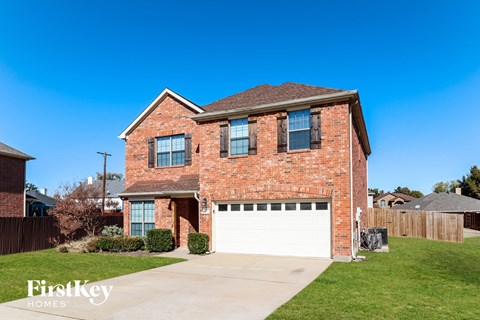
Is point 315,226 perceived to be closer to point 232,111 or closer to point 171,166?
point 232,111

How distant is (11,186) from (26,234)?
8.95 metres

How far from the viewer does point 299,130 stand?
1390 cm

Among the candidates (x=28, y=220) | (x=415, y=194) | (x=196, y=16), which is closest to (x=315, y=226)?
(x=196, y=16)

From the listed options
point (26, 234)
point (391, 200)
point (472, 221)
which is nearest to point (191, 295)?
point (26, 234)

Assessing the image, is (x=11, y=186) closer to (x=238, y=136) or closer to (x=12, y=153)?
(x=12, y=153)

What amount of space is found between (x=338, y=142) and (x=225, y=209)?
5.55 m

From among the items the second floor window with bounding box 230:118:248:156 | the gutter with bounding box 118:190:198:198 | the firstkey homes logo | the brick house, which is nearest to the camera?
the firstkey homes logo

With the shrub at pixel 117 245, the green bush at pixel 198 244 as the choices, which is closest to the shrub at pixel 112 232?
the shrub at pixel 117 245

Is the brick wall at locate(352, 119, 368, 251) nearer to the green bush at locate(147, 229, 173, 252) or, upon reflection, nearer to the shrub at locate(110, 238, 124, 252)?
the green bush at locate(147, 229, 173, 252)

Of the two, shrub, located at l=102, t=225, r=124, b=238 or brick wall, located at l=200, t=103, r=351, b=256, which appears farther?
shrub, located at l=102, t=225, r=124, b=238

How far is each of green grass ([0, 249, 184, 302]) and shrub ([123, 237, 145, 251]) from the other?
38.6 inches

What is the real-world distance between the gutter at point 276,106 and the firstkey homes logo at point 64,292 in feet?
27.5

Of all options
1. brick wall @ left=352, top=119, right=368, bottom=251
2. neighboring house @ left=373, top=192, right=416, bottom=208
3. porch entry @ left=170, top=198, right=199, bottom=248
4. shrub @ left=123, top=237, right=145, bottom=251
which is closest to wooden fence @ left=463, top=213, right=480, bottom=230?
neighboring house @ left=373, top=192, right=416, bottom=208

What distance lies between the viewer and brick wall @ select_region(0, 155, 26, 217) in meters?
23.6
